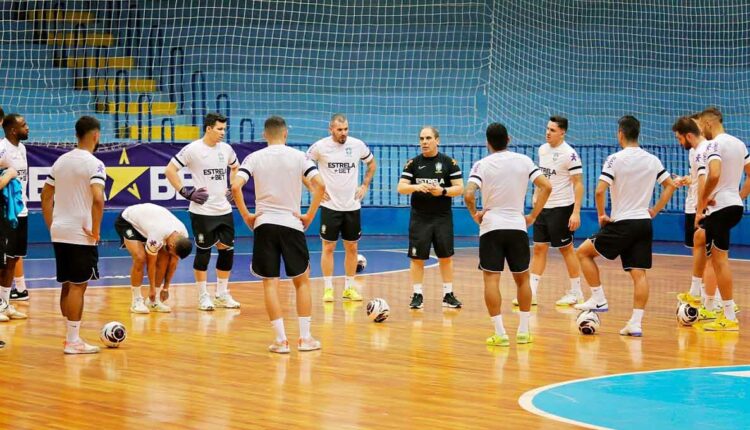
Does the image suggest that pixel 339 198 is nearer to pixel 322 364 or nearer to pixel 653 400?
pixel 322 364

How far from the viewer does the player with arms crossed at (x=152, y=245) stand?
464 inches

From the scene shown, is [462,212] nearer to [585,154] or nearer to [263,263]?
[585,154]

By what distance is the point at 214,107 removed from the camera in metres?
24.4

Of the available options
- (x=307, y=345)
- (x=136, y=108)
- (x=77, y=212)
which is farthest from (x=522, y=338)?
(x=136, y=108)

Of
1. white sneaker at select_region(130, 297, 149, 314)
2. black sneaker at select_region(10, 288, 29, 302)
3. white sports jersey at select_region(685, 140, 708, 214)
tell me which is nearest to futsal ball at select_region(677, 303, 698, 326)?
white sports jersey at select_region(685, 140, 708, 214)

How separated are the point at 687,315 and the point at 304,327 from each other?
13.4ft

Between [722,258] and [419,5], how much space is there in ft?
50.5

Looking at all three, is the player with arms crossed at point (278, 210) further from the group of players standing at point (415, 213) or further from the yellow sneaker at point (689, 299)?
the yellow sneaker at point (689, 299)

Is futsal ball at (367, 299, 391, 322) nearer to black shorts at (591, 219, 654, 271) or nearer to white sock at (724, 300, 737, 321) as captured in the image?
black shorts at (591, 219, 654, 271)

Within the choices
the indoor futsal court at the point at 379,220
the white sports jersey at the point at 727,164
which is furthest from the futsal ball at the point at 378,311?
the white sports jersey at the point at 727,164

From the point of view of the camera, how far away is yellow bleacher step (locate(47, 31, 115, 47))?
906 inches

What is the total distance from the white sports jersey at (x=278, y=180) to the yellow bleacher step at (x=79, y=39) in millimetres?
14367

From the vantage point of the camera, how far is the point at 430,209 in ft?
41.7

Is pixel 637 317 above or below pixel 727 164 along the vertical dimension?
below
